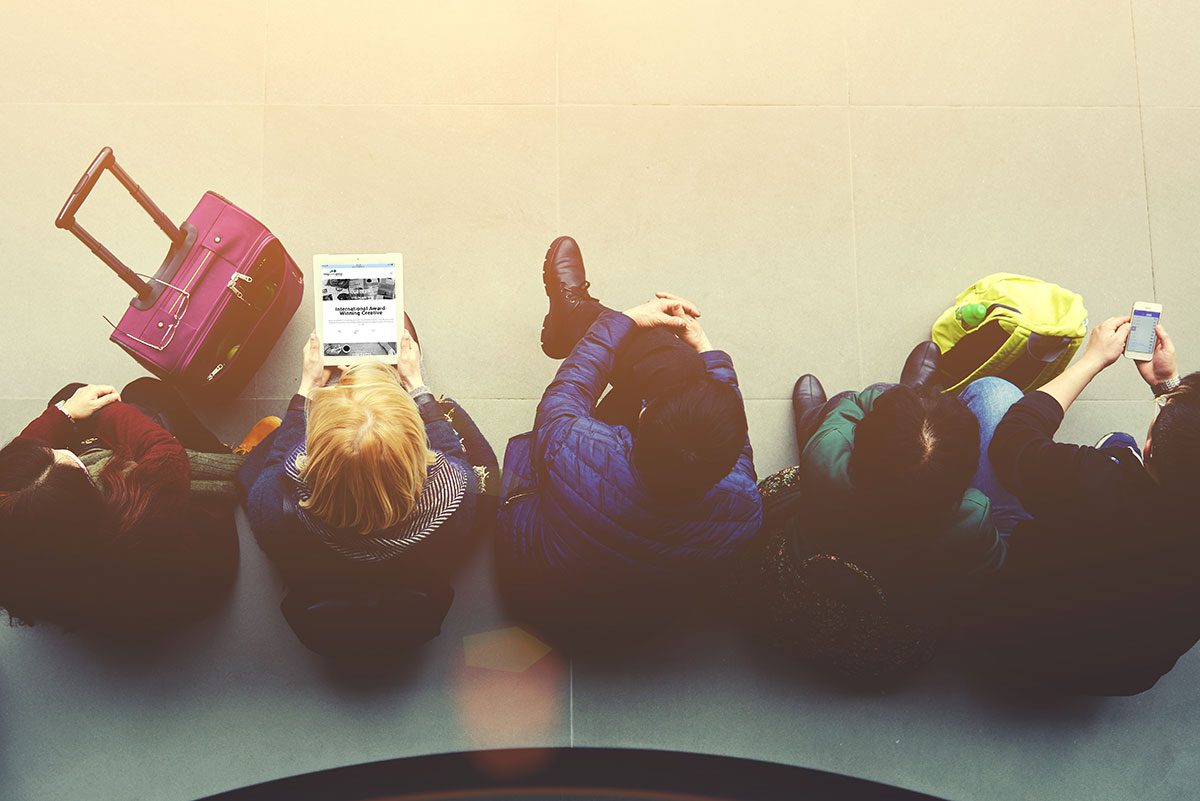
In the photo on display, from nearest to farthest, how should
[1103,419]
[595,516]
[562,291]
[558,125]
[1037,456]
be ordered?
[595,516]
[1037,456]
[562,291]
[1103,419]
[558,125]

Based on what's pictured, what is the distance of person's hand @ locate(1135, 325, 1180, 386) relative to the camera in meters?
2.53

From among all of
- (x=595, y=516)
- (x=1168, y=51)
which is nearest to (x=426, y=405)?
(x=595, y=516)

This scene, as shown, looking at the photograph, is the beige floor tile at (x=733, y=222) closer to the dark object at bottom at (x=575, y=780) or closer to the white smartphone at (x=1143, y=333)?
the white smartphone at (x=1143, y=333)

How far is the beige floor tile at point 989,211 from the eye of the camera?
3.06m

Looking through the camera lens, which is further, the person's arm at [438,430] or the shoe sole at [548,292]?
the shoe sole at [548,292]

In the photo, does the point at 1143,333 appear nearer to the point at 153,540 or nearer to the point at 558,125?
the point at 558,125

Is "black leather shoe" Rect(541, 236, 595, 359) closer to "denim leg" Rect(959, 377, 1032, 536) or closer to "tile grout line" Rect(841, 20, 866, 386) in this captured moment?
"tile grout line" Rect(841, 20, 866, 386)

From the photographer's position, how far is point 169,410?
2.67m

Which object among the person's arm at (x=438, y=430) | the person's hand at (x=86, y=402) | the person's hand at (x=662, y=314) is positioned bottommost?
the person's arm at (x=438, y=430)

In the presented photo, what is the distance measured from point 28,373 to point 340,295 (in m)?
1.29

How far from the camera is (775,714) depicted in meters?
2.65

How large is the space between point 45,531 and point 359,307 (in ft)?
3.43

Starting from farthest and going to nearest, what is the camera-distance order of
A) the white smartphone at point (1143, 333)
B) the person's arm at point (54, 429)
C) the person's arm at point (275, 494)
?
the white smartphone at point (1143, 333) < the person's arm at point (54, 429) < the person's arm at point (275, 494)

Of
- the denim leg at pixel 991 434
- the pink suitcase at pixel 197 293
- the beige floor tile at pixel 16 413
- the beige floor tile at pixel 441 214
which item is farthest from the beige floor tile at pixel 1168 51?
the beige floor tile at pixel 16 413
